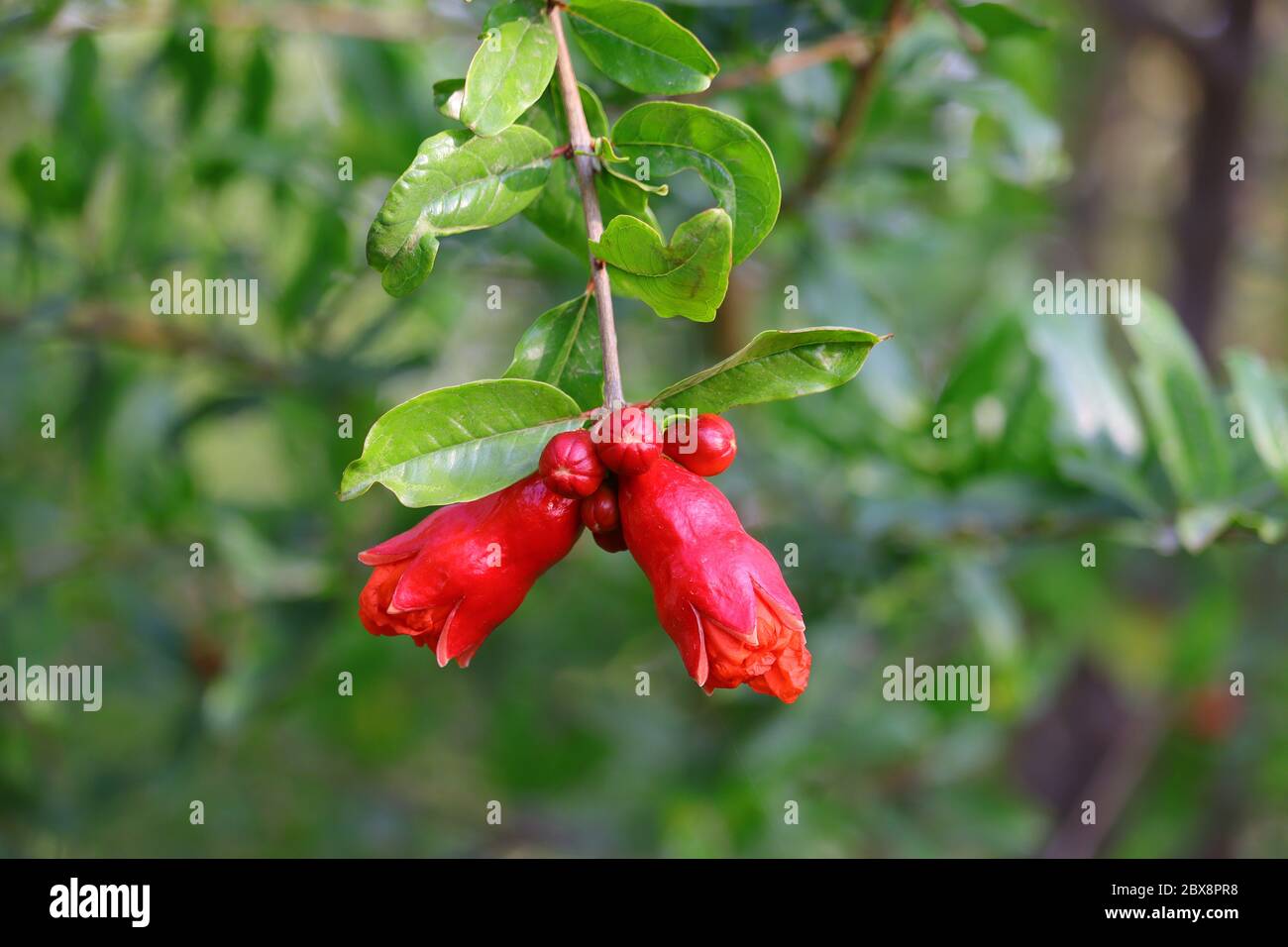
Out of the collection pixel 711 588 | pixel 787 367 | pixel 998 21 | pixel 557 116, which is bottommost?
pixel 711 588

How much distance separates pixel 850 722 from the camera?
2.12 meters

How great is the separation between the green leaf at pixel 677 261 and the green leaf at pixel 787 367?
0.04 meters

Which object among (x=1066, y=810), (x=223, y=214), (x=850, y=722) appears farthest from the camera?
(x=1066, y=810)

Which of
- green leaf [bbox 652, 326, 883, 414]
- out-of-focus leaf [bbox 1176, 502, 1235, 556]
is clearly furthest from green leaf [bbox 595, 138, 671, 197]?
out-of-focus leaf [bbox 1176, 502, 1235, 556]

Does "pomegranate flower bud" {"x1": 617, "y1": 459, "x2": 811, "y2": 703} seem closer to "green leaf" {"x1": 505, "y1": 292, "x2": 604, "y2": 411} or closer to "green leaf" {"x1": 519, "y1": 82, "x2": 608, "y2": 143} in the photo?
"green leaf" {"x1": 505, "y1": 292, "x2": 604, "y2": 411}

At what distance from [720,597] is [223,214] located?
1.55 m

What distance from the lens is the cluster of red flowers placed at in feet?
2.27

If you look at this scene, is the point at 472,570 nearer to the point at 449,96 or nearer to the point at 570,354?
the point at 570,354

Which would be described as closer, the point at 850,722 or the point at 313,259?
the point at 313,259

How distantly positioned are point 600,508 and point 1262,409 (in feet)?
2.56

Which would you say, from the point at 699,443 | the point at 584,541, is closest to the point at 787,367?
the point at 699,443

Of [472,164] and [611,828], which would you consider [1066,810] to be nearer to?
[611,828]

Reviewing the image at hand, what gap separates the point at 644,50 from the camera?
799mm
